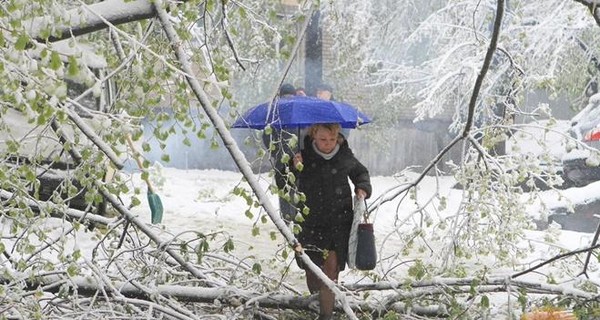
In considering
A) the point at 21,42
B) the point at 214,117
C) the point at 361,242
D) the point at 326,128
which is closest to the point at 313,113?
the point at 326,128

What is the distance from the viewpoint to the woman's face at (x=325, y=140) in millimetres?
5129

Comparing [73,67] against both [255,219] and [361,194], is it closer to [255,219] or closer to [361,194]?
[361,194]

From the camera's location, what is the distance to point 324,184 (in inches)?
203

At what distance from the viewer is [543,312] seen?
450 centimetres

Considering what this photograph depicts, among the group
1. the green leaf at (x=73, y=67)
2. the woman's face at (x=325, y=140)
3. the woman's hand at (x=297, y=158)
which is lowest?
the woman's hand at (x=297, y=158)

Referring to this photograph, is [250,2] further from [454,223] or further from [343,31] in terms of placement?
[454,223]

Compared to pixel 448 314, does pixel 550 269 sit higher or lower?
lower

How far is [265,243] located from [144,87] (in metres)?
6.66

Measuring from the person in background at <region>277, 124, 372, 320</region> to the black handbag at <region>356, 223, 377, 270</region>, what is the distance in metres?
0.25

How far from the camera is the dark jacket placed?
516 centimetres

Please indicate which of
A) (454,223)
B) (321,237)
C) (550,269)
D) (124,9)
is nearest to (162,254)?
(321,237)

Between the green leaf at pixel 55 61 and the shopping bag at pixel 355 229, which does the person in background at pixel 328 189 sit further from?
the green leaf at pixel 55 61

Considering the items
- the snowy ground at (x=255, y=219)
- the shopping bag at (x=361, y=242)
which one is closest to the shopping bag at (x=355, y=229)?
the shopping bag at (x=361, y=242)

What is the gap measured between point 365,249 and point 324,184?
0.53 meters
